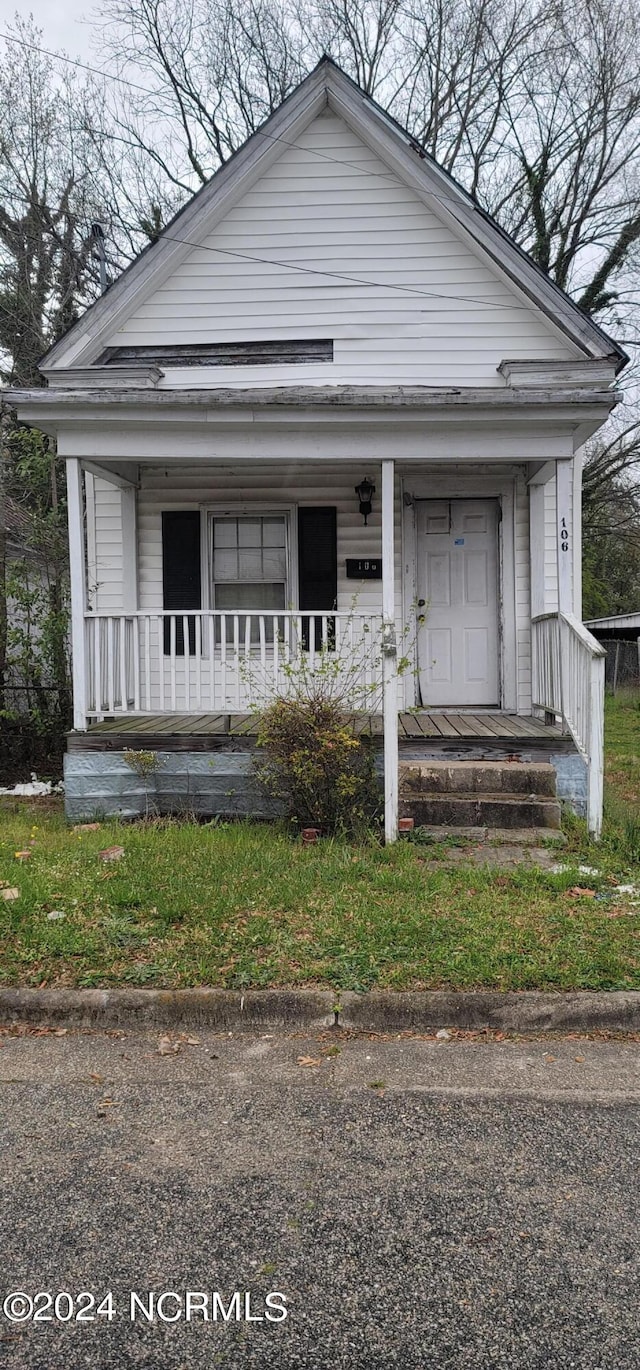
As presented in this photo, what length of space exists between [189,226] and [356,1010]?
26.3ft

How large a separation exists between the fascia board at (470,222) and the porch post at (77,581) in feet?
15.5

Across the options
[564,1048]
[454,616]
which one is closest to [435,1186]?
[564,1048]

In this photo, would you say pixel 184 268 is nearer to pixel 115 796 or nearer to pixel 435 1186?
pixel 115 796

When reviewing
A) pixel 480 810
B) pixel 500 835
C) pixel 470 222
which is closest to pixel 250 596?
pixel 480 810

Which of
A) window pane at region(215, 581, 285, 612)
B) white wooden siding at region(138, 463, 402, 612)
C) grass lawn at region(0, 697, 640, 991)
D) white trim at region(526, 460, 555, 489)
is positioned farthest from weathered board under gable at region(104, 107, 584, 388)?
grass lawn at region(0, 697, 640, 991)

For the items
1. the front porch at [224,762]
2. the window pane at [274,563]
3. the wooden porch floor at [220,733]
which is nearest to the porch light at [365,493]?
the window pane at [274,563]

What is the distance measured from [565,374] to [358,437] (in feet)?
9.38

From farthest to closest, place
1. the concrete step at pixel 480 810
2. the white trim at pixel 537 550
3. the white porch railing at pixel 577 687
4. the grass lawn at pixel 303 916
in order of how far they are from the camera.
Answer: the white trim at pixel 537 550 → the concrete step at pixel 480 810 → the white porch railing at pixel 577 687 → the grass lawn at pixel 303 916

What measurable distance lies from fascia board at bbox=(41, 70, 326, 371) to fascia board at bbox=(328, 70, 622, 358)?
0.40 m

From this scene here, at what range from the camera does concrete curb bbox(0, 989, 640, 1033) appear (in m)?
3.63

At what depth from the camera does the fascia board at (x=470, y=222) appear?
8.33 meters

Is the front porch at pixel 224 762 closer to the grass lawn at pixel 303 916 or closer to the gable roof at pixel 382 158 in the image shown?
the grass lawn at pixel 303 916

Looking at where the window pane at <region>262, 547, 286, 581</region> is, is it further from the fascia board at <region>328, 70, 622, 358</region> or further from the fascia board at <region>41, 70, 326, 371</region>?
the fascia board at <region>328, 70, 622, 358</region>

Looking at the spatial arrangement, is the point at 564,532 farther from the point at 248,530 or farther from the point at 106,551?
the point at 106,551
